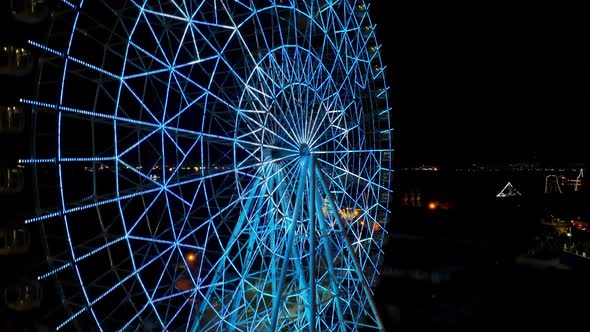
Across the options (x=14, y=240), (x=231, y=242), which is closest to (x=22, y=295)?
(x=14, y=240)

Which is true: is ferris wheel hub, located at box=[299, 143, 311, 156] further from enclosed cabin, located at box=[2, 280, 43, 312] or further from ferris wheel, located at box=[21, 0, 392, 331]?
enclosed cabin, located at box=[2, 280, 43, 312]

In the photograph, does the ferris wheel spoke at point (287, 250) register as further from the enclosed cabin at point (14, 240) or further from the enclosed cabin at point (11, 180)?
the enclosed cabin at point (11, 180)

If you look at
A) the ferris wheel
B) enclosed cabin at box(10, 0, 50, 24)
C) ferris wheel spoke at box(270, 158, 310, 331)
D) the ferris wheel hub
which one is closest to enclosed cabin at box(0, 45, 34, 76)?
the ferris wheel

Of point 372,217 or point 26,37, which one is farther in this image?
point 372,217

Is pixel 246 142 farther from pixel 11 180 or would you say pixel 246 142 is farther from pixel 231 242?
pixel 11 180

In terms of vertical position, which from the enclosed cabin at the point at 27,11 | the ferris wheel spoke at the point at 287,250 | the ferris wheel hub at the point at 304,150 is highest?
the enclosed cabin at the point at 27,11

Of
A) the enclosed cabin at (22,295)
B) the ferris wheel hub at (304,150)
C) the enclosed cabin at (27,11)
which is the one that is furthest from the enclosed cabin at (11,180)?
the ferris wheel hub at (304,150)

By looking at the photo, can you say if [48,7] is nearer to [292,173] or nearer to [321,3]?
[292,173]

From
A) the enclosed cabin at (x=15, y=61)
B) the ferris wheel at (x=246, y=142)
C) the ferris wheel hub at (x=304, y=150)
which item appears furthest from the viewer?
the ferris wheel hub at (x=304, y=150)

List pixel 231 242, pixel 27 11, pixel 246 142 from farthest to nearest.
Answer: pixel 231 242, pixel 246 142, pixel 27 11

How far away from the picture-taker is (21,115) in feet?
24.4

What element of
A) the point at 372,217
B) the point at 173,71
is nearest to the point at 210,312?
the point at 372,217

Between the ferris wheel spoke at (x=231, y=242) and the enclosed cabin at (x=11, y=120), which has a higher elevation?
the enclosed cabin at (x=11, y=120)

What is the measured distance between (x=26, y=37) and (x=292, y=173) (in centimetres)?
754
